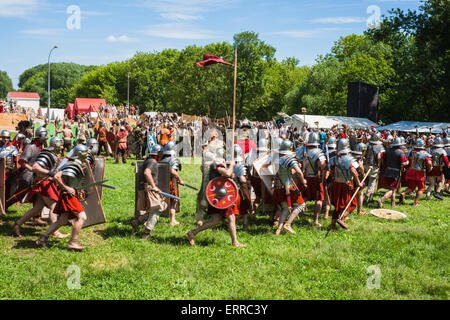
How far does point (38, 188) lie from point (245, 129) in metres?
6.55

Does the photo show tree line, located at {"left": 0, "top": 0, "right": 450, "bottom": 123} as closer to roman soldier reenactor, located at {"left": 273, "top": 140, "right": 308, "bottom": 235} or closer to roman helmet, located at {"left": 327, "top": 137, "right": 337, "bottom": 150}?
roman helmet, located at {"left": 327, "top": 137, "right": 337, "bottom": 150}

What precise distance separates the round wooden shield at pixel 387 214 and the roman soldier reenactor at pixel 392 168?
761 millimetres

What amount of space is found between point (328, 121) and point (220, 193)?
3122 cm

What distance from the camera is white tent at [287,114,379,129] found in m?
35.2

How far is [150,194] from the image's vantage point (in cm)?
735

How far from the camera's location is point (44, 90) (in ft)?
353

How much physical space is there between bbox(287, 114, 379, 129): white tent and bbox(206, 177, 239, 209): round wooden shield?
1123 inches

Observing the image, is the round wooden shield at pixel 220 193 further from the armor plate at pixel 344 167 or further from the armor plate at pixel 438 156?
the armor plate at pixel 438 156

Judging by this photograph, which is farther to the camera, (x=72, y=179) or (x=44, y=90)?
(x=44, y=90)

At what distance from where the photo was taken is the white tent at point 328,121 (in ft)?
116

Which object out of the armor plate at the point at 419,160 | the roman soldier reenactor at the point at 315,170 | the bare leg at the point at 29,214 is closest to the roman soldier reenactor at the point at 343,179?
the roman soldier reenactor at the point at 315,170

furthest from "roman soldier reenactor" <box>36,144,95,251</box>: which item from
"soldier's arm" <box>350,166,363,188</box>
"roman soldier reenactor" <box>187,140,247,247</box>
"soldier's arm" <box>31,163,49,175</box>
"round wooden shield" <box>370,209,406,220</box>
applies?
"round wooden shield" <box>370,209,406,220</box>
